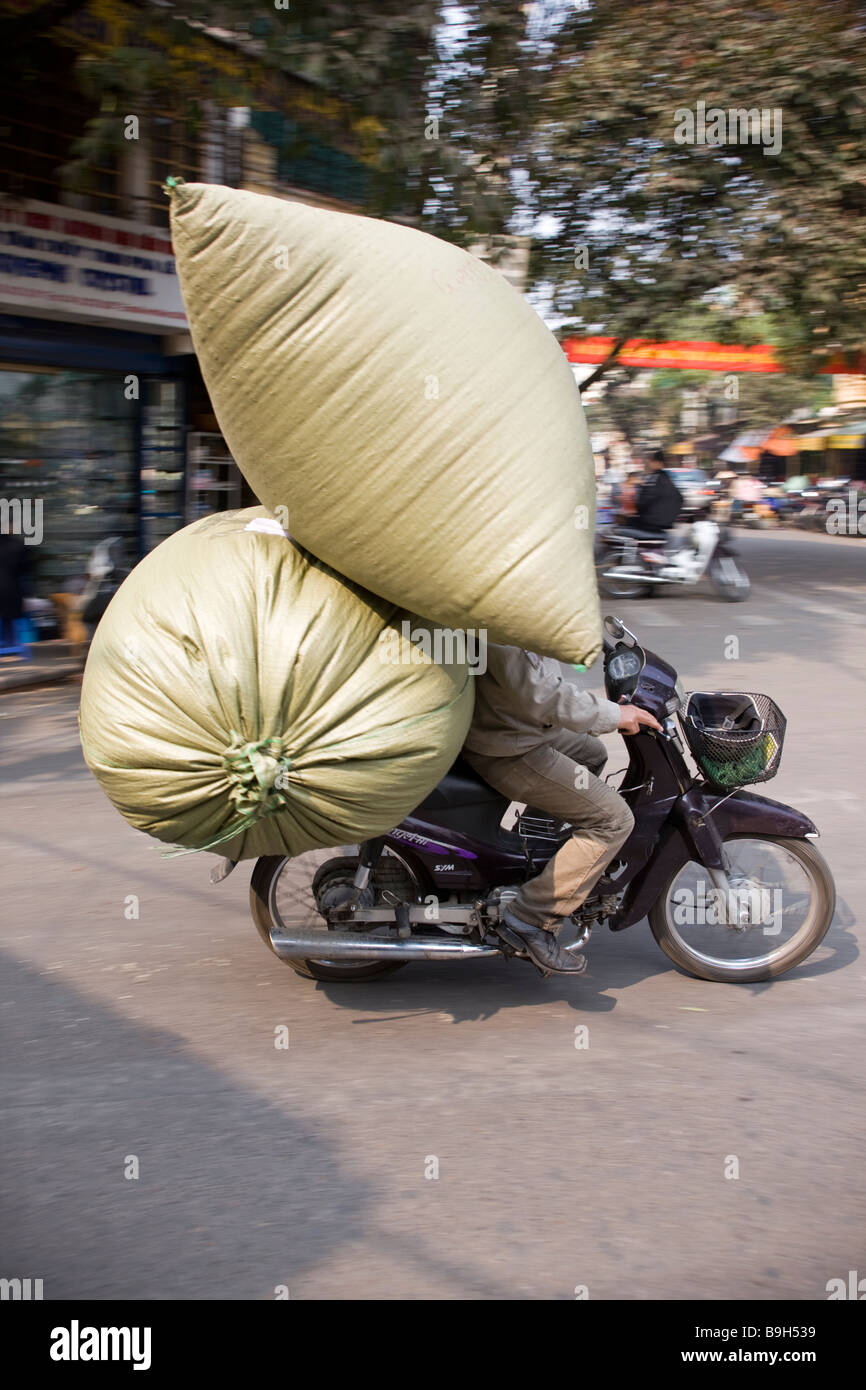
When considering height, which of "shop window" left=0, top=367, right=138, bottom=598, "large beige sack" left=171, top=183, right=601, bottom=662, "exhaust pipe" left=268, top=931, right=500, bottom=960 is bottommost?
"exhaust pipe" left=268, top=931, right=500, bottom=960

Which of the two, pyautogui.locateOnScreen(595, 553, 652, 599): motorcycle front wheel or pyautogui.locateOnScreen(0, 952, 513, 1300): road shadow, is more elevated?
pyautogui.locateOnScreen(595, 553, 652, 599): motorcycle front wheel

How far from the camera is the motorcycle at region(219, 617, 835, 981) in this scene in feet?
12.1

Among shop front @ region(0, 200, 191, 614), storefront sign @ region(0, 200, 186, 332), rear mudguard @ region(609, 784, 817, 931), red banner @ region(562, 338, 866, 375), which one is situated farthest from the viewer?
red banner @ region(562, 338, 866, 375)

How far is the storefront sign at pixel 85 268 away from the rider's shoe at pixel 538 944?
612 cm

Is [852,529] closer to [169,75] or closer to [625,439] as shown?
[625,439]

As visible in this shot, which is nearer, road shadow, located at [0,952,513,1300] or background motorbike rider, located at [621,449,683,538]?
road shadow, located at [0,952,513,1300]

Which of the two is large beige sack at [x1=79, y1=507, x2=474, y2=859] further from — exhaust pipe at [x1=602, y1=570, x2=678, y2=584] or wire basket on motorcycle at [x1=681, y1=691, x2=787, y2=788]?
exhaust pipe at [x1=602, y1=570, x2=678, y2=584]

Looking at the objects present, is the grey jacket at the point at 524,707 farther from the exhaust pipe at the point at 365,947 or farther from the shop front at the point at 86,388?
the shop front at the point at 86,388

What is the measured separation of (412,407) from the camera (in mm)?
2604

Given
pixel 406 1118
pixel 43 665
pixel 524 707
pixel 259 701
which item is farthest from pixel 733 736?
pixel 43 665

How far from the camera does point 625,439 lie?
96.7 ft

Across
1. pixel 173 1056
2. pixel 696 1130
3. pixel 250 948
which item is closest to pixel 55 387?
pixel 250 948

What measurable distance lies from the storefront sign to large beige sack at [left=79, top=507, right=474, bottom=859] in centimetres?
618

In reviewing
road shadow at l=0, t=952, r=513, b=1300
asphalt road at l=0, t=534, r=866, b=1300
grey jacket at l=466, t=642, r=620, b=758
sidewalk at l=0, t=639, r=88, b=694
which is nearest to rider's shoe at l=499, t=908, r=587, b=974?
asphalt road at l=0, t=534, r=866, b=1300
